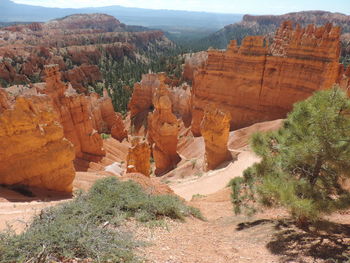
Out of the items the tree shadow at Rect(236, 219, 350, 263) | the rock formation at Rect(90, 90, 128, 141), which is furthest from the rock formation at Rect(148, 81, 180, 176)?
the tree shadow at Rect(236, 219, 350, 263)

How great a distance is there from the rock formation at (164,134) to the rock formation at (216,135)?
5.13 meters

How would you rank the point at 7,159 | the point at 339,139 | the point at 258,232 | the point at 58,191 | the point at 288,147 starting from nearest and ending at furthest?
the point at 339,139 < the point at 288,147 < the point at 258,232 < the point at 7,159 < the point at 58,191

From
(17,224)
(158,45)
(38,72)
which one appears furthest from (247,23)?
(17,224)

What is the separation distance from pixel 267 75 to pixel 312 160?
24.1 m

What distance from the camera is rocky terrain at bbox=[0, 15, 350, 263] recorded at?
7.30 metres

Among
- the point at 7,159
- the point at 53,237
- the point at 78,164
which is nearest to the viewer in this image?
the point at 53,237

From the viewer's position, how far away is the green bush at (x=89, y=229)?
16.7 feet

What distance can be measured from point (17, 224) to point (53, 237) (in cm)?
297

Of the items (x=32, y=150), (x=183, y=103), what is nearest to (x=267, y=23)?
(x=183, y=103)

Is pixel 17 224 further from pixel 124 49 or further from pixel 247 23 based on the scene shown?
pixel 247 23

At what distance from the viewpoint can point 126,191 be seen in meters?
9.52

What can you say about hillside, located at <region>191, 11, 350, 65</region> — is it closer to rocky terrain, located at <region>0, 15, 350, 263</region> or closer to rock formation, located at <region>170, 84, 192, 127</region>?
rock formation, located at <region>170, 84, 192, 127</region>

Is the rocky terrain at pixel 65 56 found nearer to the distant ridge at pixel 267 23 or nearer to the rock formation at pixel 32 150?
the distant ridge at pixel 267 23

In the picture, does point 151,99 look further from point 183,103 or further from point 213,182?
point 213,182
